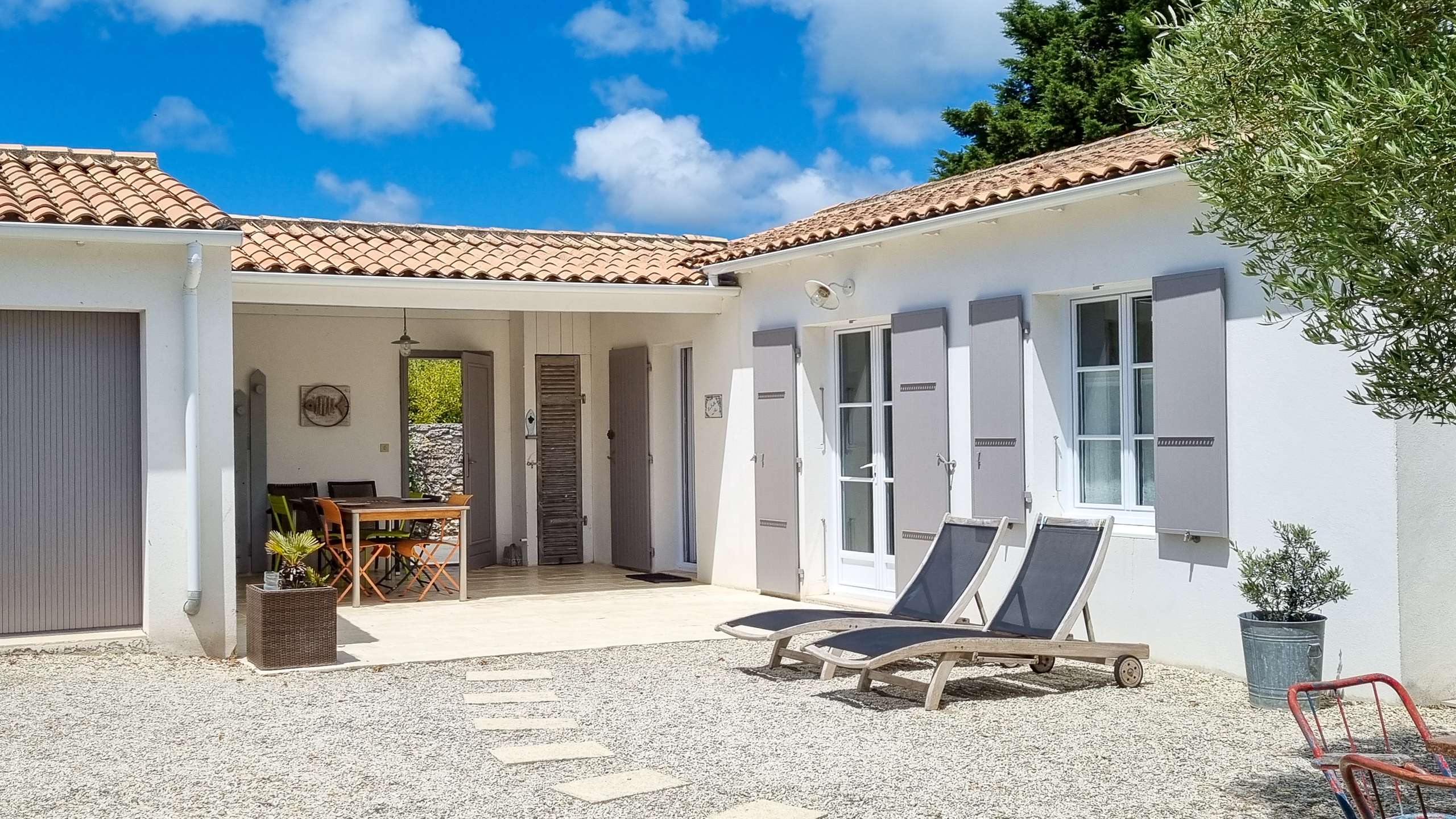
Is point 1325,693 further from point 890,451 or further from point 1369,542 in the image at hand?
point 890,451

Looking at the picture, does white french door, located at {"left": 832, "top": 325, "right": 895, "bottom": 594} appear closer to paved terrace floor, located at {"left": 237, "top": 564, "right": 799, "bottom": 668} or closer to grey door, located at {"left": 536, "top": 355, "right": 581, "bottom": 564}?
paved terrace floor, located at {"left": 237, "top": 564, "right": 799, "bottom": 668}

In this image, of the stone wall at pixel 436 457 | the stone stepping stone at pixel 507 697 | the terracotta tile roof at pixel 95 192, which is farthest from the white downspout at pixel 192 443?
the stone wall at pixel 436 457

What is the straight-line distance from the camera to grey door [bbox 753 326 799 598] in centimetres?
1076

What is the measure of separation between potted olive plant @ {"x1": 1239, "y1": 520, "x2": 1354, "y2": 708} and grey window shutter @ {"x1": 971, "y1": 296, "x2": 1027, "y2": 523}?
206 centimetres

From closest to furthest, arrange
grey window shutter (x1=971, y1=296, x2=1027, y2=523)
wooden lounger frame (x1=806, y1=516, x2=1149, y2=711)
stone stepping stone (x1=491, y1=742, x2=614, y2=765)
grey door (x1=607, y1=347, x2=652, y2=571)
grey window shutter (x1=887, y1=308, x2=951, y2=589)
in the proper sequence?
stone stepping stone (x1=491, y1=742, x2=614, y2=765), wooden lounger frame (x1=806, y1=516, x2=1149, y2=711), grey window shutter (x1=971, y1=296, x2=1027, y2=523), grey window shutter (x1=887, y1=308, x2=951, y2=589), grey door (x1=607, y1=347, x2=652, y2=571)

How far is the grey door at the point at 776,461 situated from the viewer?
10758mm

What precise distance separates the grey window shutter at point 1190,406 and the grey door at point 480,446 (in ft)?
27.0

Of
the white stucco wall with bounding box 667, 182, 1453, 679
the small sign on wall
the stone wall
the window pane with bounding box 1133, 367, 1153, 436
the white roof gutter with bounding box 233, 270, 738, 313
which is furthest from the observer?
the stone wall

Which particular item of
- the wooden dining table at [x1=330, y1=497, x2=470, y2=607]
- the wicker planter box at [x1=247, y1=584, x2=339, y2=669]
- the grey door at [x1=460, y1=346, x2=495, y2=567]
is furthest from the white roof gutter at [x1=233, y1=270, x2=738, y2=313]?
the grey door at [x1=460, y1=346, x2=495, y2=567]

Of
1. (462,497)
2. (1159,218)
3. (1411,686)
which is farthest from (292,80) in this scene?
(1411,686)

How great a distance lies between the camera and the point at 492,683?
7410mm

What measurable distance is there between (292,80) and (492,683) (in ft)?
92.3

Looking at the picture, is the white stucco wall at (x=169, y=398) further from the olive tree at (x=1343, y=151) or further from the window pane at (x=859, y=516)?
the olive tree at (x=1343, y=151)

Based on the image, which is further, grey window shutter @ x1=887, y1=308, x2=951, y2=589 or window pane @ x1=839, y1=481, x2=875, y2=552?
window pane @ x1=839, y1=481, x2=875, y2=552
